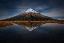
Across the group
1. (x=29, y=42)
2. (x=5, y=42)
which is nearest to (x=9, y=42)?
(x=5, y=42)

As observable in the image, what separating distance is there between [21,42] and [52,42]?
274 centimetres

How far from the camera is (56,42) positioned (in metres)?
10.2

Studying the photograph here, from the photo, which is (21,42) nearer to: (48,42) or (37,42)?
(37,42)

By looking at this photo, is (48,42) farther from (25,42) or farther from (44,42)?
(25,42)

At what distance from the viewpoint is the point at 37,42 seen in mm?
10219

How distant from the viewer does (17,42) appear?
33.8 feet

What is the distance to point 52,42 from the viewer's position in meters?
10.2

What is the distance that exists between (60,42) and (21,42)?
11.3 feet

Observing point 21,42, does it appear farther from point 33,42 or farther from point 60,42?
point 60,42

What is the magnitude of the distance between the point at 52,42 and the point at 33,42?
1676 millimetres

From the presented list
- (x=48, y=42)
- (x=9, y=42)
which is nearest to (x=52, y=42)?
(x=48, y=42)

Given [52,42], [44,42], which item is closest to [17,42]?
[44,42]

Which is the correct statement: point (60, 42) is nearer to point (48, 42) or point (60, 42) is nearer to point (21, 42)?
point (48, 42)

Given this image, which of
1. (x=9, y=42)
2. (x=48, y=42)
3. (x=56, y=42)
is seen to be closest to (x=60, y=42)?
(x=56, y=42)
